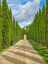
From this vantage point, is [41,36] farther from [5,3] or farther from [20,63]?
[20,63]

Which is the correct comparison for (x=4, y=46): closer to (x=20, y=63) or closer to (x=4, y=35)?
(x=4, y=35)

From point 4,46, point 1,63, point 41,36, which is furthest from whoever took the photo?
point 41,36

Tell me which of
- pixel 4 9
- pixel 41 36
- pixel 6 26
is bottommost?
pixel 41 36

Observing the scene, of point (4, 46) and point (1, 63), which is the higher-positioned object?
point (1, 63)

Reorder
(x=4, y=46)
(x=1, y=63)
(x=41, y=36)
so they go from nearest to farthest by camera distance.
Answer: (x=1, y=63) → (x=4, y=46) → (x=41, y=36)

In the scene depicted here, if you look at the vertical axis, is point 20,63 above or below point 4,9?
below

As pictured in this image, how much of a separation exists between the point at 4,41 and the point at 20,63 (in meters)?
33.0

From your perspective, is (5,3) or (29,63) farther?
(5,3)

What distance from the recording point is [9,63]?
25.1m

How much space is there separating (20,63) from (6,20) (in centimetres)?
3466

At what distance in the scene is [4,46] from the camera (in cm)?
5694

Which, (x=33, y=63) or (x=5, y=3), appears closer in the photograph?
(x=33, y=63)

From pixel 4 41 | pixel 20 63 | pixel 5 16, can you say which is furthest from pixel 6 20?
pixel 20 63

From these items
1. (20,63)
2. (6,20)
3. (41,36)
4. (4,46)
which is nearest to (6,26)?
(6,20)
